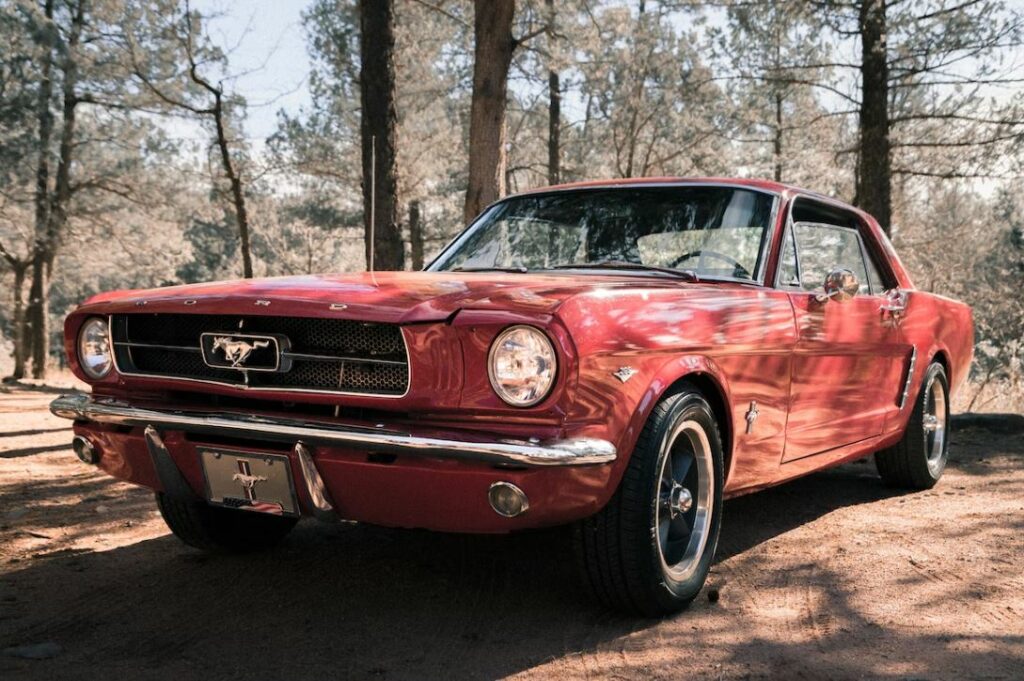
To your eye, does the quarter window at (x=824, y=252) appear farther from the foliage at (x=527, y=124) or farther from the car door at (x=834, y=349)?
the foliage at (x=527, y=124)

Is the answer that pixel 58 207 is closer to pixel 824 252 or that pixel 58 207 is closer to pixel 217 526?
pixel 217 526

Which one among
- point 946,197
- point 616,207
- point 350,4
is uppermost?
point 350,4

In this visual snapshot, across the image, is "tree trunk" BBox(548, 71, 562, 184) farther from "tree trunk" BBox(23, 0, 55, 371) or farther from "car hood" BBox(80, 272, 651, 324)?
"car hood" BBox(80, 272, 651, 324)

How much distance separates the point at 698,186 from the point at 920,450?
92.7 inches

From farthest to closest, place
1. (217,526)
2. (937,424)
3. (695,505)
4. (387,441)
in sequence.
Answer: (937,424)
(217,526)
(695,505)
(387,441)

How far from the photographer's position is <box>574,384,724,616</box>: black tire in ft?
9.55

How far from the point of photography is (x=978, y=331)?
106 ft

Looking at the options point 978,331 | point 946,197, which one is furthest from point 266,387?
point 978,331

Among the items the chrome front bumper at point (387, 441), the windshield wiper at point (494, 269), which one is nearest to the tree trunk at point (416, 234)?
the windshield wiper at point (494, 269)

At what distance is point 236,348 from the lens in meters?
3.03

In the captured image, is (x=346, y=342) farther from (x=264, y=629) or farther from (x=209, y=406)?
(x=264, y=629)

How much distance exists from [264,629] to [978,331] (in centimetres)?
3379

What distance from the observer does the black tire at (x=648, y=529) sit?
2910mm

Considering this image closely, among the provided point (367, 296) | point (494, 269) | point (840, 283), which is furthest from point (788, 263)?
point (367, 296)
